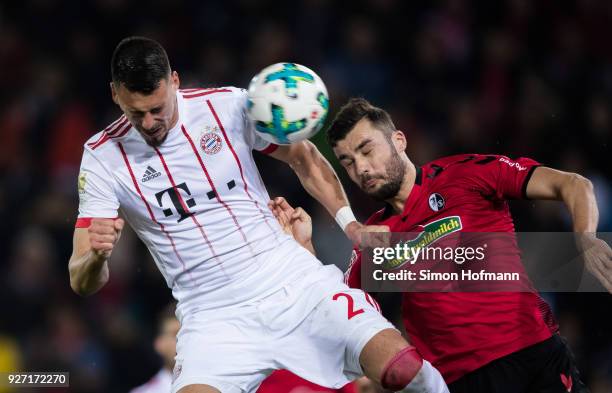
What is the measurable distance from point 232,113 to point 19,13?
5.90m

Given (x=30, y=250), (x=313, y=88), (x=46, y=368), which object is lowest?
(x=46, y=368)

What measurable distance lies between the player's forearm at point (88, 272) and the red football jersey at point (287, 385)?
39.1 inches

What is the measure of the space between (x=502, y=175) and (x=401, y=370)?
1240mm

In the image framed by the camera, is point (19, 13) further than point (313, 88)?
Yes

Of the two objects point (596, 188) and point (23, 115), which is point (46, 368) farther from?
point (596, 188)

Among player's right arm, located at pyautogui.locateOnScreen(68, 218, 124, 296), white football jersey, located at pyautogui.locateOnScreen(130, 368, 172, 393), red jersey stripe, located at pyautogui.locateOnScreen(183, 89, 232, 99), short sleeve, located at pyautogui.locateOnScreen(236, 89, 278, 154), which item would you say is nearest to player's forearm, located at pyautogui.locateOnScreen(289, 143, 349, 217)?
short sleeve, located at pyautogui.locateOnScreen(236, 89, 278, 154)

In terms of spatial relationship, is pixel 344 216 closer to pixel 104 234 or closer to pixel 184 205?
pixel 184 205

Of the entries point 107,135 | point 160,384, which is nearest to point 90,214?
point 107,135

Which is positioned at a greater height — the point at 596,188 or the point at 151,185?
the point at 151,185

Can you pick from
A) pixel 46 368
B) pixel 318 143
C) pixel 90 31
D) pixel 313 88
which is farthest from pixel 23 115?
pixel 313 88

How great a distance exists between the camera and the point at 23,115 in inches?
353

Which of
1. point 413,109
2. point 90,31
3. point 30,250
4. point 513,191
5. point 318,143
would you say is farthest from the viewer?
point 90,31

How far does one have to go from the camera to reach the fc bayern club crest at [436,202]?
476 cm

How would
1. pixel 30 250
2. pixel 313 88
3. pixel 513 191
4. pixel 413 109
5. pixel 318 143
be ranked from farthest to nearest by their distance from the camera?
pixel 413 109 < pixel 30 250 < pixel 318 143 < pixel 513 191 < pixel 313 88
